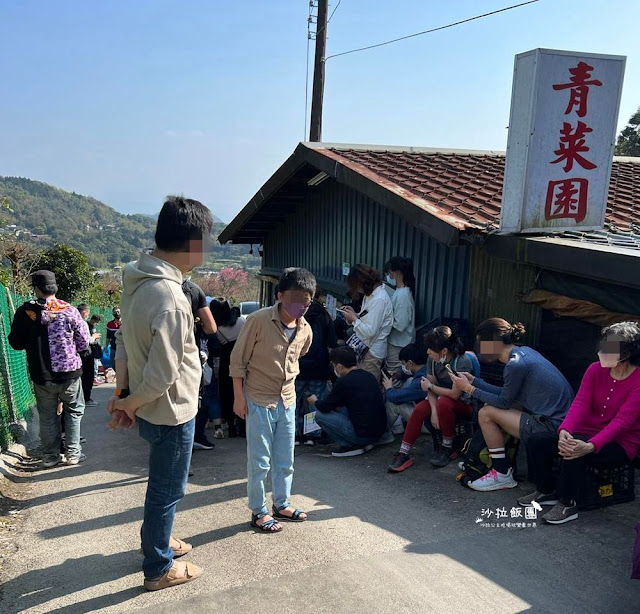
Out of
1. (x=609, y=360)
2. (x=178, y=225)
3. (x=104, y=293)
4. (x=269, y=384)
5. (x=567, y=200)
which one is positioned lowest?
(x=104, y=293)

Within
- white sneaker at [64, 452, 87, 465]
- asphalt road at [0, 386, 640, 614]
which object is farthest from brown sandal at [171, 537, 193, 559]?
white sneaker at [64, 452, 87, 465]

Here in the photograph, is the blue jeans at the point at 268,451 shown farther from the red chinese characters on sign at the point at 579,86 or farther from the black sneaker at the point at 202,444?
the red chinese characters on sign at the point at 579,86

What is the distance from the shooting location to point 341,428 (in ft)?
17.8

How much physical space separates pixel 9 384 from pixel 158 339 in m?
4.25

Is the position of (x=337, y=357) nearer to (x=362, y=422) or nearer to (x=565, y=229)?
(x=362, y=422)

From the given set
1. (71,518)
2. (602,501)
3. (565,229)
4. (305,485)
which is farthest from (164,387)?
(565,229)

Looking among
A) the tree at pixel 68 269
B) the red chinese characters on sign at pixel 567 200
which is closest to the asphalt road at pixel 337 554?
the red chinese characters on sign at pixel 567 200

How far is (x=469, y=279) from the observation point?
6.25 metres

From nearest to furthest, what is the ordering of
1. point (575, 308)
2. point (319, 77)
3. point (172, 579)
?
point (172, 579) < point (575, 308) < point (319, 77)

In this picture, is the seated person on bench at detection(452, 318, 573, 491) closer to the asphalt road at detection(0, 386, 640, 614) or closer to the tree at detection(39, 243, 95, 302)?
the asphalt road at detection(0, 386, 640, 614)

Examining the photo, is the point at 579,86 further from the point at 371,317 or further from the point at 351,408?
the point at 351,408

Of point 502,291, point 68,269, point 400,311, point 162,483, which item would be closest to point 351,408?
point 400,311

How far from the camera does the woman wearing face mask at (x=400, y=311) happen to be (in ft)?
19.8

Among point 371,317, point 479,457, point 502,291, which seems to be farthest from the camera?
point 371,317
